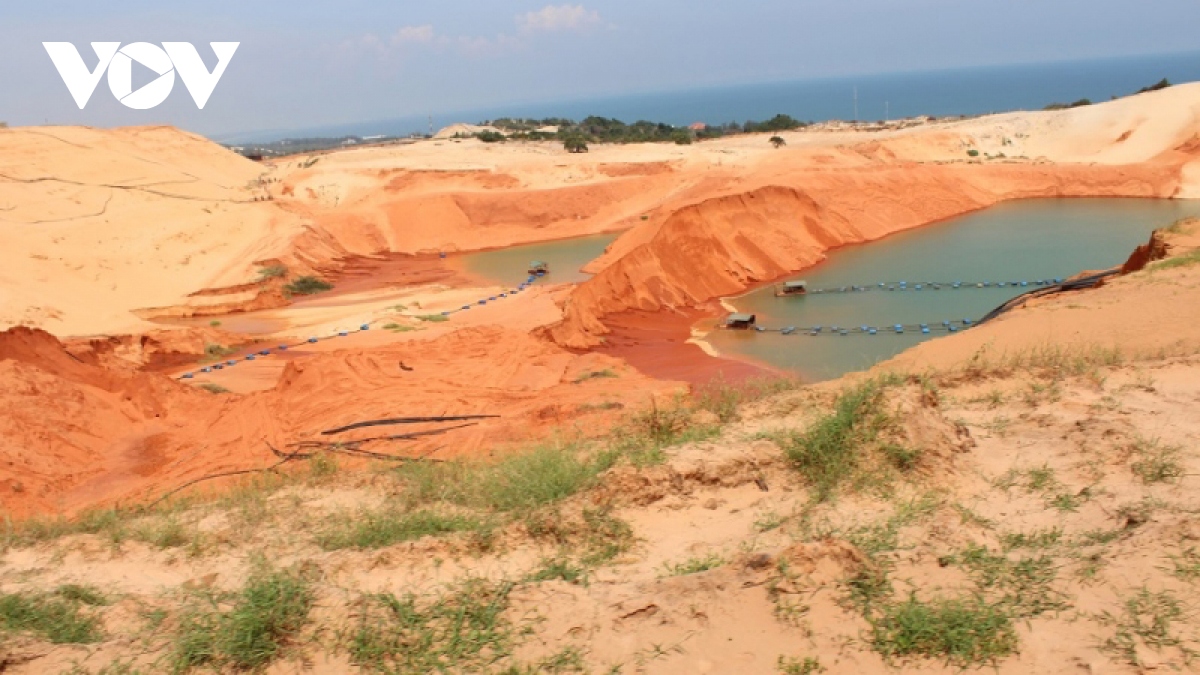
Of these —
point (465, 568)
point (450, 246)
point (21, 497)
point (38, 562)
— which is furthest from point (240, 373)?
point (450, 246)

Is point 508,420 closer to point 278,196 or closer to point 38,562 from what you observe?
point 38,562

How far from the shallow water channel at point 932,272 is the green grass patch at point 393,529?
873 cm

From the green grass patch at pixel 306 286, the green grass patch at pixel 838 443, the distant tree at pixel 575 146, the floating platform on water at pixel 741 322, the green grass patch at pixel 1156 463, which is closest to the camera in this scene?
the green grass patch at pixel 1156 463

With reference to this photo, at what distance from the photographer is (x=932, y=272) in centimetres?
2000

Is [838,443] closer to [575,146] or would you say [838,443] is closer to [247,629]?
[247,629]

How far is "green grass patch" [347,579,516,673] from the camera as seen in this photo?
3.69 meters

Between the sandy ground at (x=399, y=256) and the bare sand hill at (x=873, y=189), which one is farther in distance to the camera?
the bare sand hill at (x=873, y=189)

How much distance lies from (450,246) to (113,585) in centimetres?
2470

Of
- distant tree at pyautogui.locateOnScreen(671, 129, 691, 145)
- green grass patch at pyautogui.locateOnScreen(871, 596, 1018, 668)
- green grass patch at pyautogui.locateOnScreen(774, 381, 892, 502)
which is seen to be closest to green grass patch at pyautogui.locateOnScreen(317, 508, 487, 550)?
green grass patch at pyautogui.locateOnScreen(774, 381, 892, 502)

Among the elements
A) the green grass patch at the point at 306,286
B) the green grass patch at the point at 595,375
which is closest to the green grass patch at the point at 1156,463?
the green grass patch at the point at 595,375

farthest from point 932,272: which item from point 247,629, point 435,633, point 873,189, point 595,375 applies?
point 247,629

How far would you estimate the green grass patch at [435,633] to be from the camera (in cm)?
369

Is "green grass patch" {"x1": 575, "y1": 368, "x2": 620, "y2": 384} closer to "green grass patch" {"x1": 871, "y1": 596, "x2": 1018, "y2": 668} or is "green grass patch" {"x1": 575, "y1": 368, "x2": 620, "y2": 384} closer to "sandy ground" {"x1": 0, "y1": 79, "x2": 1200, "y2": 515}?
"sandy ground" {"x1": 0, "y1": 79, "x2": 1200, "y2": 515}

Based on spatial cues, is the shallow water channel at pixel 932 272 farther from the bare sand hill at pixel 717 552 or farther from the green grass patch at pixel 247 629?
the green grass patch at pixel 247 629
